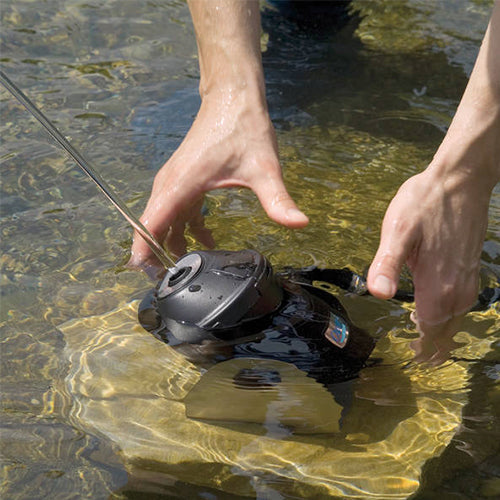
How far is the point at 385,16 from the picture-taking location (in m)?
6.10

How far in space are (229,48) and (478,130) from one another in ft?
3.63

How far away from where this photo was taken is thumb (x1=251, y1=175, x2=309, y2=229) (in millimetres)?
2436

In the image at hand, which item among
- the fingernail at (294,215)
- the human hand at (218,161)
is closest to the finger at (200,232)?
the human hand at (218,161)

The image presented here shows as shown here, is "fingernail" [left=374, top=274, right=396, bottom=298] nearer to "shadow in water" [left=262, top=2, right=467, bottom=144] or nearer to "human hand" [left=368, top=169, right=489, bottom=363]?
"human hand" [left=368, top=169, right=489, bottom=363]

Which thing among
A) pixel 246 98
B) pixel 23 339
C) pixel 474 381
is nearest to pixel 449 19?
pixel 246 98

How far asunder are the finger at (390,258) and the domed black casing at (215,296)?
0.30 metres

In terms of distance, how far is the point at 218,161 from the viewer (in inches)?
110

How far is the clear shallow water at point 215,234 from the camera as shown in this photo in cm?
222

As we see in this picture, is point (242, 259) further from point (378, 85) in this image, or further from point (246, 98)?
point (378, 85)

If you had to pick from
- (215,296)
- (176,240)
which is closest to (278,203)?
(215,296)

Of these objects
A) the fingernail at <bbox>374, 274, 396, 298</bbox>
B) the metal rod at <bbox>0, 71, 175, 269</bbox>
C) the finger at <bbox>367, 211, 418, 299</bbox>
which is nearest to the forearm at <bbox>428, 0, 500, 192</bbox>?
the finger at <bbox>367, 211, 418, 299</bbox>

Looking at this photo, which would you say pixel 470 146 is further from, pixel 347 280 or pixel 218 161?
pixel 218 161

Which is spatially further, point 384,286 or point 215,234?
point 215,234

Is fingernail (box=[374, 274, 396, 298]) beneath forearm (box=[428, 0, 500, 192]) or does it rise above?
beneath
